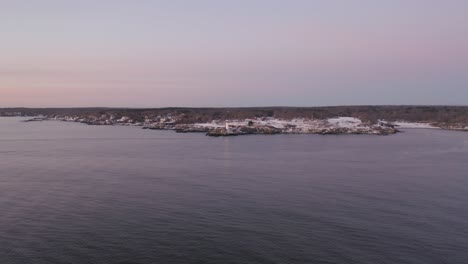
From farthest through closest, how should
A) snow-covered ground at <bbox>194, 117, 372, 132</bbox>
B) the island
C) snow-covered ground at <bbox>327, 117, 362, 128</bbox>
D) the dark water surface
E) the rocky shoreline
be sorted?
snow-covered ground at <bbox>327, 117, 362, 128</bbox>
snow-covered ground at <bbox>194, 117, 372, 132</bbox>
the island
the rocky shoreline
the dark water surface

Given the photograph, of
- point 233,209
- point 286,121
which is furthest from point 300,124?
point 233,209

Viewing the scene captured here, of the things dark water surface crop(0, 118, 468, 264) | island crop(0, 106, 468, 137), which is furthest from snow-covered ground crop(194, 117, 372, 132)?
dark water surface crop(0, 118, 468, 264)

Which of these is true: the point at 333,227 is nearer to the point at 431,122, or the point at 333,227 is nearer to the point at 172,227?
the point at 172,227

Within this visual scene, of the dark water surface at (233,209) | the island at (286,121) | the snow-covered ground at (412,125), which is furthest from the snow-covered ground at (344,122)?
the dark water surface at (233,209)

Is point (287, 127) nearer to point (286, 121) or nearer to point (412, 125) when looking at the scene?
point (286, 121)

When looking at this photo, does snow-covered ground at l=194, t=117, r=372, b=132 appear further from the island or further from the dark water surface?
the dark water surface

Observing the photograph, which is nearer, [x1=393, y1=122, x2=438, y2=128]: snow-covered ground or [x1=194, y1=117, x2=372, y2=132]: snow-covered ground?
[x1=194, y1=117, x2=372, y2=132]: snow-covered ground

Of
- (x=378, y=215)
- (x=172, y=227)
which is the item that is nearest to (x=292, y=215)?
(x=378, y=215)

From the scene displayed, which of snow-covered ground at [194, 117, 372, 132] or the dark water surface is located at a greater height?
snow-covered ground at [194, 117, 372, 132]
